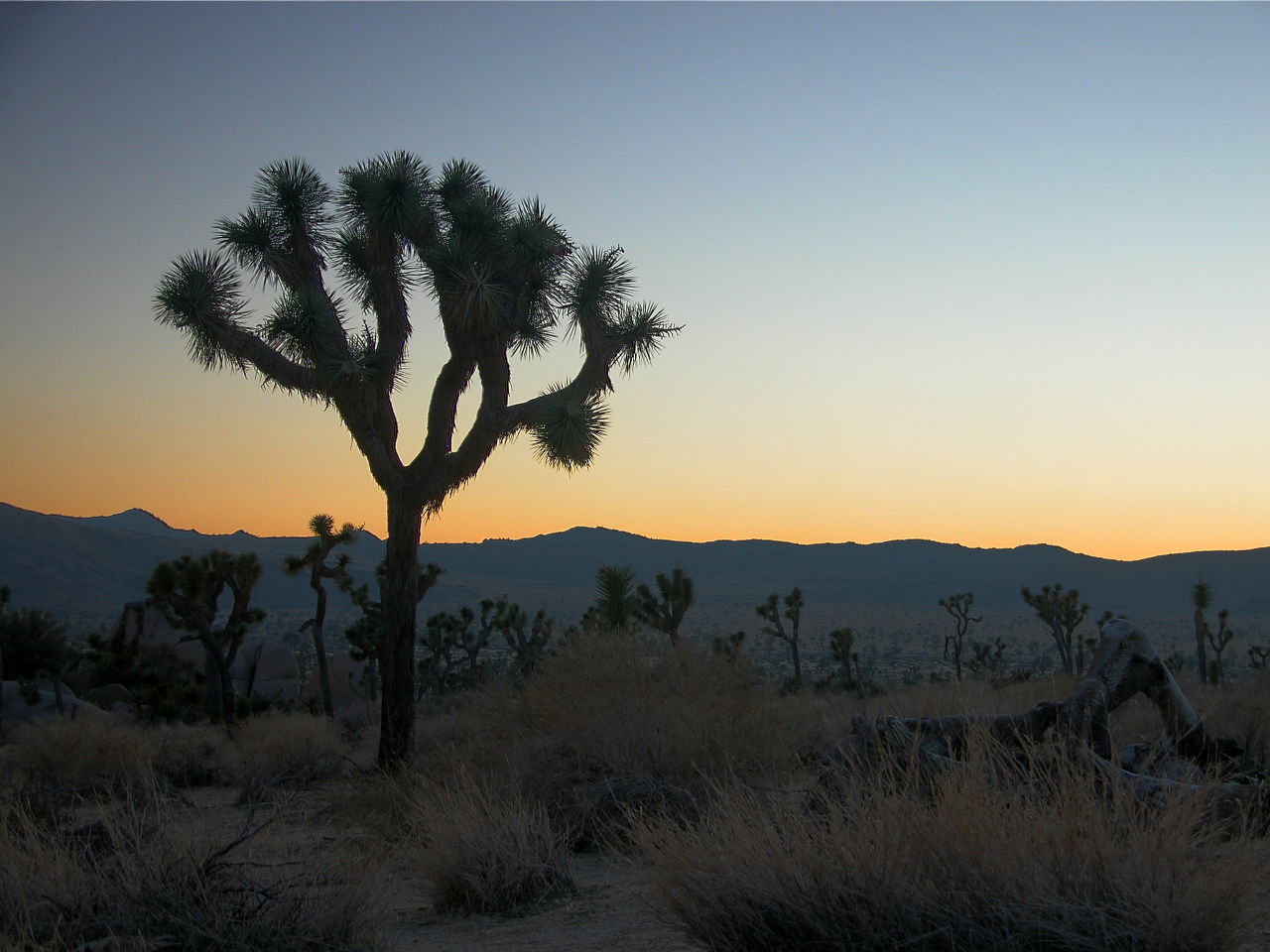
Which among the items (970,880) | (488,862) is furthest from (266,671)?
(970,880)

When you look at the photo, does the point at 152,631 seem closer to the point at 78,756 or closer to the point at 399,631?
the point at 78,756

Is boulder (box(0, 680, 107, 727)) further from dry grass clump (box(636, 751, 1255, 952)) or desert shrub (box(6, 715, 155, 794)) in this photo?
dry grass clump (box(636, 751, 1255, 952))

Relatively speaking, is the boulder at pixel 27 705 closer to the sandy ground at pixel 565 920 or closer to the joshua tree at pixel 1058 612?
the sandy ground at pixel 565 920

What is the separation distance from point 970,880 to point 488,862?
12.3ft

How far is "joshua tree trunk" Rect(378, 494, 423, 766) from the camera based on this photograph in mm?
13234

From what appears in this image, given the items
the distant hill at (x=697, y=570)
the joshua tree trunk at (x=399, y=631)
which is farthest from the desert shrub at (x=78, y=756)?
the distant hill at (x=697, y=570)

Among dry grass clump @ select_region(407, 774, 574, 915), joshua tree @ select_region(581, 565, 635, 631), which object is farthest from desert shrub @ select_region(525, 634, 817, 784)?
joshua tree @ select_region(581, 565, 635, 631)

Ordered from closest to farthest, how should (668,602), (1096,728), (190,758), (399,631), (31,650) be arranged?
(1096,728)
(399,631)
(190,758)
(668,602)
(31,650)

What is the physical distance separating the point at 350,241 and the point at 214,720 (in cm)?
1495

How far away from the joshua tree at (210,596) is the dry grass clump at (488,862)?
55.2 ft

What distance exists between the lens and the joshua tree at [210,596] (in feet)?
75.5

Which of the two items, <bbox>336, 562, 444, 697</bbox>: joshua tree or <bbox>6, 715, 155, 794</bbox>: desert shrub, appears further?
<bbox>336, 562, 444, 697</bbox>: joshua tree

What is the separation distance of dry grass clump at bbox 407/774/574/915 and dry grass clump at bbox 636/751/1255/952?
254cm

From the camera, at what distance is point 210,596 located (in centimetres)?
2373
